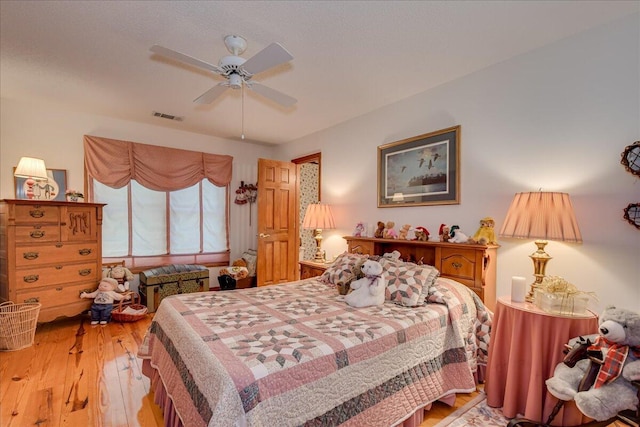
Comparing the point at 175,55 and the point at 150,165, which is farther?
the point at 150,165

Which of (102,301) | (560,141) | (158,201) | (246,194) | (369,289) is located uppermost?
(560,141)

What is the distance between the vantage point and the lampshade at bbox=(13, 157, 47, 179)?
3.02m

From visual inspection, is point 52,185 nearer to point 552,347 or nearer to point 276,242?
point 276,242

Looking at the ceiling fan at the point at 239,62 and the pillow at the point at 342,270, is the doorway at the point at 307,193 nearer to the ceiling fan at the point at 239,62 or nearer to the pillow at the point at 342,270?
the pillow at the point at 342,270

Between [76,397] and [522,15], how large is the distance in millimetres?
3890

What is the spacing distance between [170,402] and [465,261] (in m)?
2.27

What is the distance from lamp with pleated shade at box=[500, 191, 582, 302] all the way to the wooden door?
3.02 metres

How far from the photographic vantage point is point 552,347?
170 cm

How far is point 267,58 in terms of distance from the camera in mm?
1776

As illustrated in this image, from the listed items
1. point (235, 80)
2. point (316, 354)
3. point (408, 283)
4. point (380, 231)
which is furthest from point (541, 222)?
point (235, 80)

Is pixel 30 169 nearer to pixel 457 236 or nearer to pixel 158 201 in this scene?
pixel 158 201

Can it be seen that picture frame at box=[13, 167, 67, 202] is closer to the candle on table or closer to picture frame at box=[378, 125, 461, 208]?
picture frame at box=[378, 125, 461, 208]

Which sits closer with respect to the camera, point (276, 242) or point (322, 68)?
point (322, 68)

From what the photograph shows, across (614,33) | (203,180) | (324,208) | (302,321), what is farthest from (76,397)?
(614,33)
